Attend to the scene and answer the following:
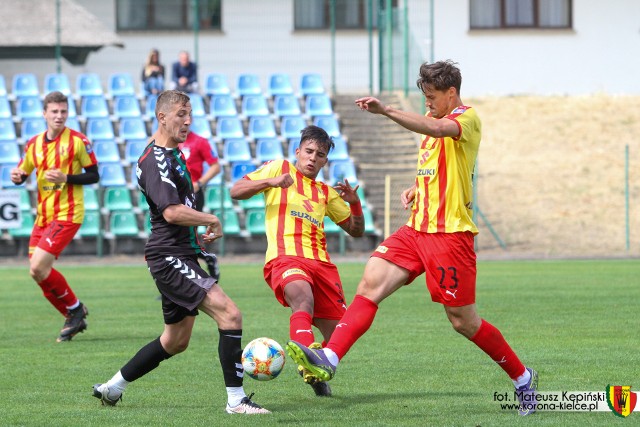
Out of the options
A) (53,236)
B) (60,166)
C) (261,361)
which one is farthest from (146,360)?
(60,166)

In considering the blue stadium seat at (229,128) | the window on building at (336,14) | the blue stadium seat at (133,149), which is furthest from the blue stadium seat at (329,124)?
the window on building at (336,14)

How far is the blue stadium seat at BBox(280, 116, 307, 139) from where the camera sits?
997 inches

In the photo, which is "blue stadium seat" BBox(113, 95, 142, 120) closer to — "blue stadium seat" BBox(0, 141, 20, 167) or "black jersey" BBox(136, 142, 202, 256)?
"blue stadium seat" BBox(0, 141, 20, 167)

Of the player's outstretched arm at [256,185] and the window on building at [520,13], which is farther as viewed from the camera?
the window on building at [520,13]

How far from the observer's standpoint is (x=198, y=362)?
30.8ft

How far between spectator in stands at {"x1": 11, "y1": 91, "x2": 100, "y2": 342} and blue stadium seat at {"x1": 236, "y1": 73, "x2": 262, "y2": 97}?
15.4 m

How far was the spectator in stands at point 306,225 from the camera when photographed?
7.98 metres

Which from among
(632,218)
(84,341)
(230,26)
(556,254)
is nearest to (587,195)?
(632,218)

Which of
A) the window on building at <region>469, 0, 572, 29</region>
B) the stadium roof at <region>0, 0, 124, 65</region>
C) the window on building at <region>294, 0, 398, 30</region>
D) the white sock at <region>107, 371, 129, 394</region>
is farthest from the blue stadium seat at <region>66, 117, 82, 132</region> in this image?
the white sock at <region>107, 371, 129, 394</region>

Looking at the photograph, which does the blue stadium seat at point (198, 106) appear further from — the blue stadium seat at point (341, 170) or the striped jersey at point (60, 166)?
the striped jersey at point (60, 166)

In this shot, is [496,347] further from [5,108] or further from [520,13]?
[520,13]

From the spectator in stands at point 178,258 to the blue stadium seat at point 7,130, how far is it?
57.9 ft

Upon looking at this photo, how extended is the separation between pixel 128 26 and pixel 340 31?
17.8 ft

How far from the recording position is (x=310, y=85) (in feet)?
90.1
